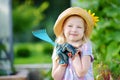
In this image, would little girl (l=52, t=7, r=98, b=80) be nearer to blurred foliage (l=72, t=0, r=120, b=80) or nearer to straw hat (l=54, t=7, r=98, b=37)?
straw hat (l=54, t=7, r=98, b=37)

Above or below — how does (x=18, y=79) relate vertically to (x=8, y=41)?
below

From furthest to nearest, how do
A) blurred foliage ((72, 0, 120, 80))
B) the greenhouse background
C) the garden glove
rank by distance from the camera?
blurred foliage ((72, 0, 120, 80)) → the greenhouse background → the garden glove

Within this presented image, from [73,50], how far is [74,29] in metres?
0.17

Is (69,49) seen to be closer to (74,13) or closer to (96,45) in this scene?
(74,13)

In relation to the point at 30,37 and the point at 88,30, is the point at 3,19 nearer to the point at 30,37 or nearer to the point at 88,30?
the point at 88,30

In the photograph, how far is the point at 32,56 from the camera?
15578 millimetres

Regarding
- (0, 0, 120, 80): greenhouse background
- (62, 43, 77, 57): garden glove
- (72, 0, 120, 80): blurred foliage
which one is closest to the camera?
(62, 43, 77, 57): garden glove

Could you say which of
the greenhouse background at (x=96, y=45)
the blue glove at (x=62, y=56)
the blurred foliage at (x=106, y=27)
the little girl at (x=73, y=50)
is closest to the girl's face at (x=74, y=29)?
the little girl at (x=73, y=50)

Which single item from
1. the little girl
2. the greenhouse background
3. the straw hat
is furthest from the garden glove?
the greenhouse background

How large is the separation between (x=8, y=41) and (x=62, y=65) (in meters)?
4.16

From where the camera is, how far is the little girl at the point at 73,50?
4570 mm

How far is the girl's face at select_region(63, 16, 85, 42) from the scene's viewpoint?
15.0ft

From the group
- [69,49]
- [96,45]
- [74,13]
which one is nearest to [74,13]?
[74,13]

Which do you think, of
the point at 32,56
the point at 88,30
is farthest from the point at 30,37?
A: the point at 88,30
